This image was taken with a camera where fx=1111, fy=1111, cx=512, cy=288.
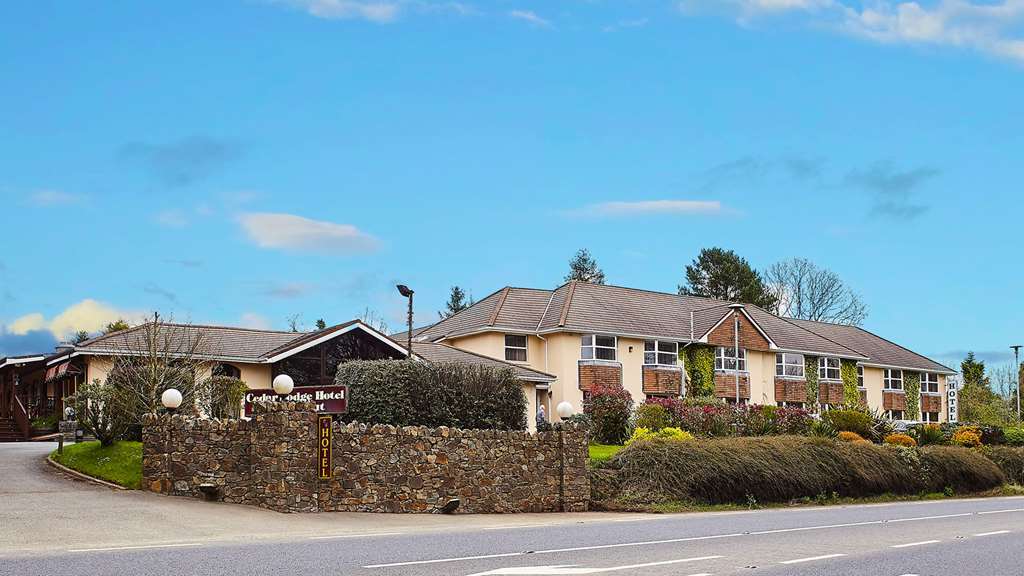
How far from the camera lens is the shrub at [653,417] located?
41.6m

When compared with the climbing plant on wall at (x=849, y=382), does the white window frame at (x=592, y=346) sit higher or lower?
higher

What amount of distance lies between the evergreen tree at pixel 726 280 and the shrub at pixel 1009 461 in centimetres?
4571

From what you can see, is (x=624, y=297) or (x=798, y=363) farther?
(x=798, y=363)

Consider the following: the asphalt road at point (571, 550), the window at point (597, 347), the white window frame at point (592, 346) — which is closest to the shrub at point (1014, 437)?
the white window frame at point (592, 346)

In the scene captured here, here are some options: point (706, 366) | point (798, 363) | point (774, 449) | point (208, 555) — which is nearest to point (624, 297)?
point (706, 366)

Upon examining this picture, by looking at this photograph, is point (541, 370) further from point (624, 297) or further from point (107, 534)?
point (107, 534)

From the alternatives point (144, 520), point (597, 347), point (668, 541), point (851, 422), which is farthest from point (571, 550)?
point (597, 347)

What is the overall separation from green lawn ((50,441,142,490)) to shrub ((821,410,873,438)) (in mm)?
28826

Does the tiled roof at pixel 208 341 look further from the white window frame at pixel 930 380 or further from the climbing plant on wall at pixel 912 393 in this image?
the white window frame at pixel 930 380

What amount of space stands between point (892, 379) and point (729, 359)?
18.8 metres

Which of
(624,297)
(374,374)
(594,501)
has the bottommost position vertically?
(594,501)

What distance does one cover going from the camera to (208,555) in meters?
13.4

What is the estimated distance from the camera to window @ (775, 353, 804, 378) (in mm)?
58344

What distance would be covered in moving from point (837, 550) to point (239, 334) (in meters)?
29.8
